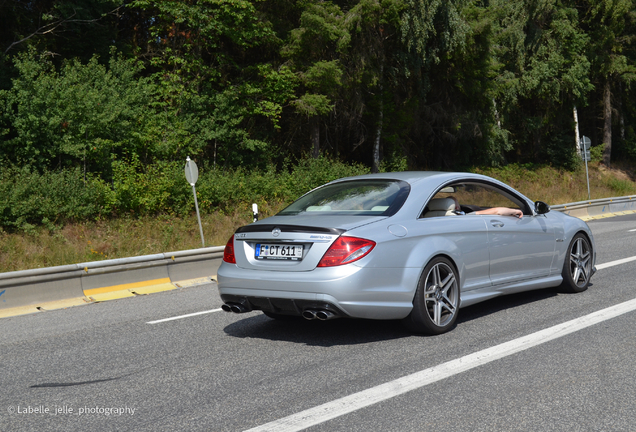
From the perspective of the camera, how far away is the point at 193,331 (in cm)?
643

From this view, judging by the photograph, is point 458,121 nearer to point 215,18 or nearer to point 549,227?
point 215,18

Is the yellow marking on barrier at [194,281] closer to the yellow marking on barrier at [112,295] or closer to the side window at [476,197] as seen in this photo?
the yellow marking on barrier at [112,295]

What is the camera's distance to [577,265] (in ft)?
24.8

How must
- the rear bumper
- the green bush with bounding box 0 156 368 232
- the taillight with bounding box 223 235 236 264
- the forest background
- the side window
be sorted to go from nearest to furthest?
the rear bumper → the taillight with bounding box 223 235 236 264 → the side window → the green bush with bounding box 0 156 368 232 → the forest background

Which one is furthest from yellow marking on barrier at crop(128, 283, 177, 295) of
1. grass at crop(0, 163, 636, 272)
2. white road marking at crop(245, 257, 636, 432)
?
white road marking at crop(245, 257, 636, 432)

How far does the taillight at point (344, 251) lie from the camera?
16.7ft

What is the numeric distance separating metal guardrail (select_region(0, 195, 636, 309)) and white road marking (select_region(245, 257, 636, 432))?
6.65 metres

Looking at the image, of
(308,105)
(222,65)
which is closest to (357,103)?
(308,105)

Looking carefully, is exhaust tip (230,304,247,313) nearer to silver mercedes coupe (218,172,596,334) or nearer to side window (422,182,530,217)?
silver mercedes coupe (218,172,596,334)

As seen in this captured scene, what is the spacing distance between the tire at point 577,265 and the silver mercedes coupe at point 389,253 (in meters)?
0.58

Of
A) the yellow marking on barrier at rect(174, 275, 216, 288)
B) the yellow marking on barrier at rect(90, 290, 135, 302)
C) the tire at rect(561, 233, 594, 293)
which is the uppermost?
the tire at rect(561, 233, 594, 293)

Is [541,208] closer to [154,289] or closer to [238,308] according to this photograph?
[238,308]

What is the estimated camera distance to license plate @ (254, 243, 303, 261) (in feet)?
17.3

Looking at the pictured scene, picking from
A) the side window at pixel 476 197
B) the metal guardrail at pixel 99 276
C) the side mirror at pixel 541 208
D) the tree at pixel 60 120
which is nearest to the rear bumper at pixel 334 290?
the side window at pixel 476 197
